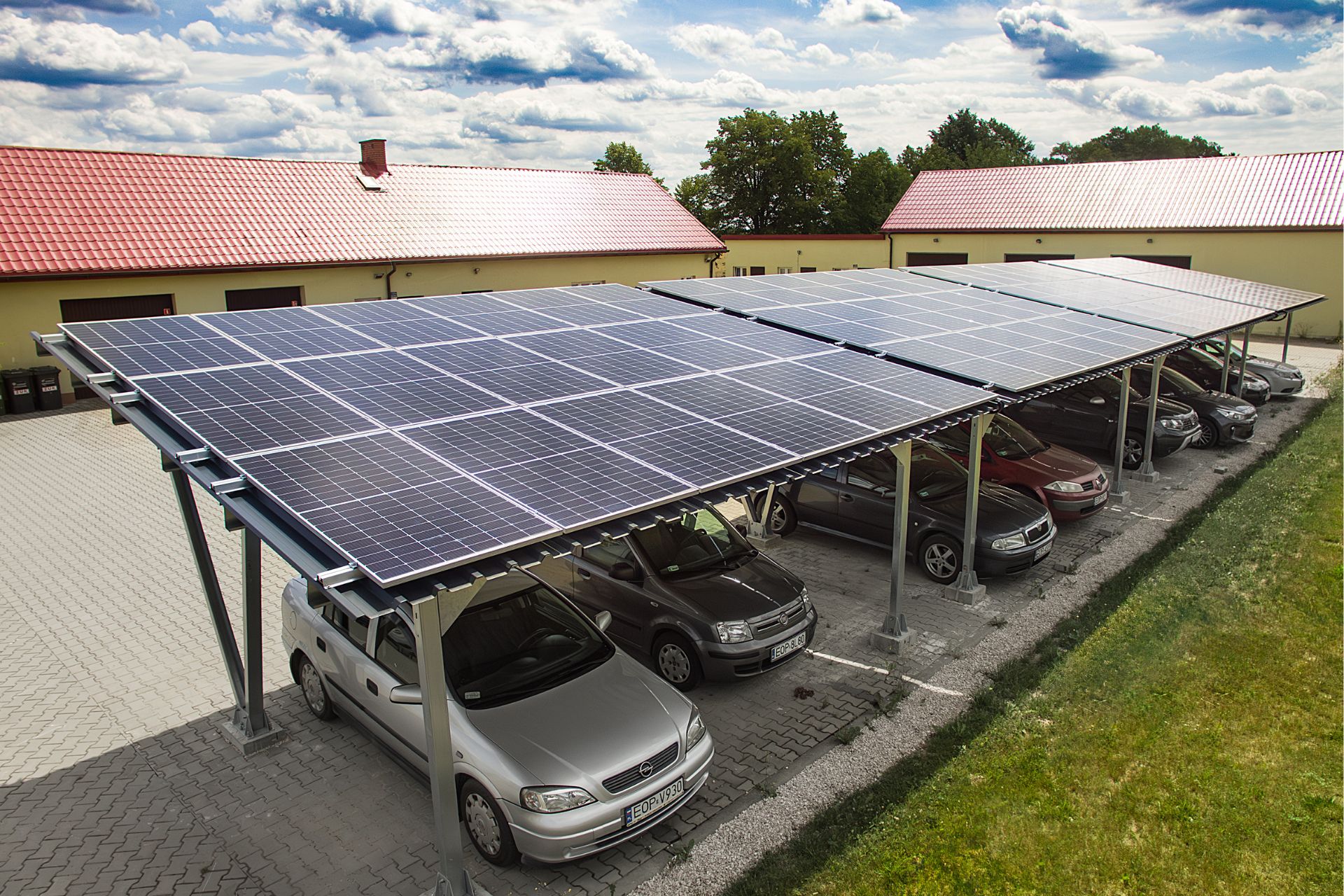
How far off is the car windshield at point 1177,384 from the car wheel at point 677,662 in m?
13.8

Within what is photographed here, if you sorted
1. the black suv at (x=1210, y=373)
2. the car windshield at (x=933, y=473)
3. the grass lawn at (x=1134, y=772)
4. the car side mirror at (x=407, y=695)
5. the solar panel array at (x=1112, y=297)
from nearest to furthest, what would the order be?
the grass lawn at (x=1134, y=772) < the car side mirror at (x=407, y=695) < the car windshield at (x=933, y=473) < the solar panel array at (x=1112, y=297) < the black suv at (x=1210, y=373)

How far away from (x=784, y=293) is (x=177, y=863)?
10715 millimetres

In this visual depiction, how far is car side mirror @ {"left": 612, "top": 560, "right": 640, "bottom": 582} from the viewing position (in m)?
8.59

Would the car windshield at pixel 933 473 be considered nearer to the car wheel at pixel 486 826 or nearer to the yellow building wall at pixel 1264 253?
the car wheel at pixel 486 826

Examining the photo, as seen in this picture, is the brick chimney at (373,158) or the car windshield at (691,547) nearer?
the car windshield at (691,547)

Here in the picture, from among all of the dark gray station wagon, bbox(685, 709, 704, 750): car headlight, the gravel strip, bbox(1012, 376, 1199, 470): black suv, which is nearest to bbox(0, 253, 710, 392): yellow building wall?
bbox(1012, 376, 1199, 470): black suv

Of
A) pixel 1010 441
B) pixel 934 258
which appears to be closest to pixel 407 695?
pixel 1010 441

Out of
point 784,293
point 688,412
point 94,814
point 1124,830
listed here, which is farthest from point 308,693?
point 784,293

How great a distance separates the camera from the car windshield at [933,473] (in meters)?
11.1

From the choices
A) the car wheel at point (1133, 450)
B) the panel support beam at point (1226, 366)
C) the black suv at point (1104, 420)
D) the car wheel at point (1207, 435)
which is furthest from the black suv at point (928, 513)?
the panel support beam at point (1226, 366)

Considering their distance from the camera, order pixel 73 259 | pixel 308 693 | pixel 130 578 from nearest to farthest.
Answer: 1. pixel 308 693
2. pixel 130 578
3. pixel 73 259

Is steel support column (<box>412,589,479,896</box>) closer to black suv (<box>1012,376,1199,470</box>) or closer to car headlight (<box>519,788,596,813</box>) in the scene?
car headlight (<box>519,788,596,813</box>)

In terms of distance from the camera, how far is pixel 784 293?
45.2 ft

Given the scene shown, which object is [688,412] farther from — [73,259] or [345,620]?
[73,259]
